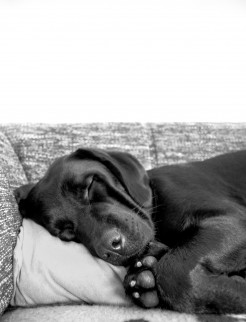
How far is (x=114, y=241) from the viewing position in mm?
1517

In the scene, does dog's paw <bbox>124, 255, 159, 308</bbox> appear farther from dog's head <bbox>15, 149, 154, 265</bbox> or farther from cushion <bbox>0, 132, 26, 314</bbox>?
cushion <bbox>0, 132, 26, 314</bbox>

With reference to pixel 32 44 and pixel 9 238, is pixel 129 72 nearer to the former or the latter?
pixel 32 44

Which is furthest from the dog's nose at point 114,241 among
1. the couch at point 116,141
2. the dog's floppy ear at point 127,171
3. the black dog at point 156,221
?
the couch at point 116,141

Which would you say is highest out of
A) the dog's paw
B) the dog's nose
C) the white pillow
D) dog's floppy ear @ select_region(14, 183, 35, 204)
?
the dog's nose

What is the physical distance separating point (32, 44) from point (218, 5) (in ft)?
5.26

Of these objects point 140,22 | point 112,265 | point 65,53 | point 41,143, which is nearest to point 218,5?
point 140,22

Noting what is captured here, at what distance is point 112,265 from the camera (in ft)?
5.32

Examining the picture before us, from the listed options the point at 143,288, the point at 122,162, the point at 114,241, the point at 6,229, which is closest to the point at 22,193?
the point at 6,229

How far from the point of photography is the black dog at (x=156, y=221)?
1403 millimetres

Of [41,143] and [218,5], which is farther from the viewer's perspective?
[218,5]

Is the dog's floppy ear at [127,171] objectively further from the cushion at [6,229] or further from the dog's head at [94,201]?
the cushion at [6,229]

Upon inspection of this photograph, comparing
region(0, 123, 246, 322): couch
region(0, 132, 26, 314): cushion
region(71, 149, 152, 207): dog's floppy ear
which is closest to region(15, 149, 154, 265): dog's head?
region(71, 149, 152, 207): dog's floppy ear

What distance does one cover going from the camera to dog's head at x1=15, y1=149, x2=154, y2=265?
1.61 meters

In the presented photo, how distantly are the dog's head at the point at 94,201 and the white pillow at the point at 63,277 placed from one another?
0.07 meters
